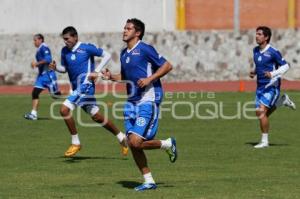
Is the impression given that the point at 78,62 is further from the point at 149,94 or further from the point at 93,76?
the point at 149,94

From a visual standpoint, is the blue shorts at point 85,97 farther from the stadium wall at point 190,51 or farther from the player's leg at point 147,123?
the stadium wall at point 190,51

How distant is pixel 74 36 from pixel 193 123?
7681 mm

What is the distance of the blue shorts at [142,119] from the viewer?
13.5 metres

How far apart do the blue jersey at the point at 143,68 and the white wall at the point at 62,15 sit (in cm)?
2998

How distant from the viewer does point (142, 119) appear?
13.5 m

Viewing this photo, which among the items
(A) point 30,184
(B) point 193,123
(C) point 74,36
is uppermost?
(C) point 74,36

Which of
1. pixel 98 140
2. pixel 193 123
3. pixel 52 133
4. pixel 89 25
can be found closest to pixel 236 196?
pixel 98 140

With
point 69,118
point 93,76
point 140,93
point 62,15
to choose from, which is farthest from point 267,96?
point 62,15

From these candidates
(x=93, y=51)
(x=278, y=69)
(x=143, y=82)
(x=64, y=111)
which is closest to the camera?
(x=143, y=82)

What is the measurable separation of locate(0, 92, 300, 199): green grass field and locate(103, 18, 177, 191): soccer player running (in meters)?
0.57

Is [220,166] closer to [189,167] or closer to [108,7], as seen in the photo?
[189,167]

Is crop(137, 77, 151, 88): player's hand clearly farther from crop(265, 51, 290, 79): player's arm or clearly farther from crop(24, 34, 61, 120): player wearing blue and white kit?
crop(24, 34, 61, 120): player wearing blue and white kit

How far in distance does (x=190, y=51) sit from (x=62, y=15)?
5.95m

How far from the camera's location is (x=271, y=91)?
19500mm
